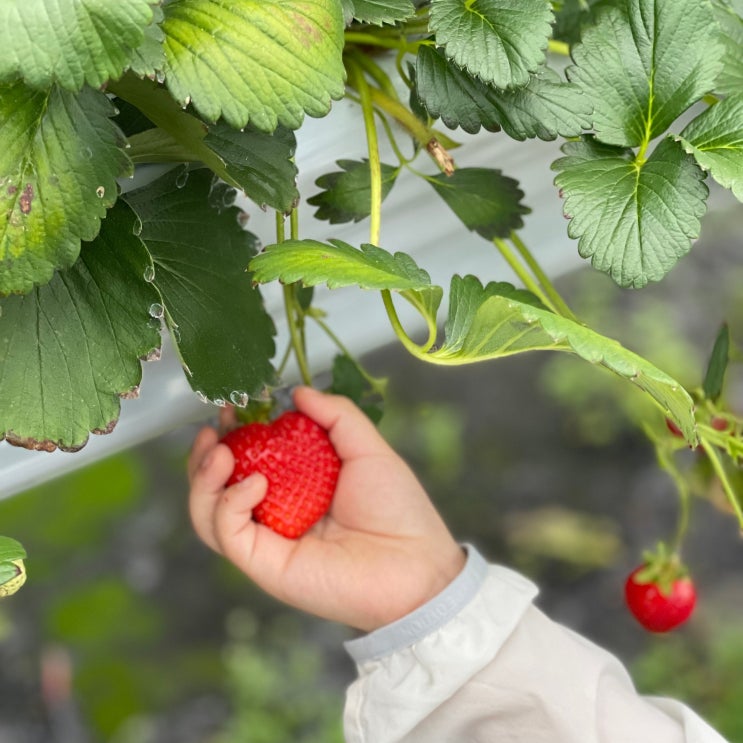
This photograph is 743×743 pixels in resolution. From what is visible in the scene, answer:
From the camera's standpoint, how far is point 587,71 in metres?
0.43

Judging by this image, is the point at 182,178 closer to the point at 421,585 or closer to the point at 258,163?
the point at 258,163

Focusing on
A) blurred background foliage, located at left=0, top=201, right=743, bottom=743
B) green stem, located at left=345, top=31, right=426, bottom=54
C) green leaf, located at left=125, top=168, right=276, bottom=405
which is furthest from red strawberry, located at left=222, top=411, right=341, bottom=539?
blurred background foliage, located at left=0, top=201, right=743, bottom=743

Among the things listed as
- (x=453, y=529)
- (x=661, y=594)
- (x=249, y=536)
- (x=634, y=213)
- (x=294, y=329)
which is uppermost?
(x=634, y=213)

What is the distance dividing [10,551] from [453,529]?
99 centimetres

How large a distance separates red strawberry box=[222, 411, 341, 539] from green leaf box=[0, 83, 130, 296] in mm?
248

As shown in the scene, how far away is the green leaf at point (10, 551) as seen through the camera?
0.35 meters

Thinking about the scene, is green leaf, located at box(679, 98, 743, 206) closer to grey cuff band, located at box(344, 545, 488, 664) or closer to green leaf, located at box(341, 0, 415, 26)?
green leaf, located at box(341, 0, 415, 26)

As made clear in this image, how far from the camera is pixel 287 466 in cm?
57

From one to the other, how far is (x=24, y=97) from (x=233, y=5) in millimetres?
78

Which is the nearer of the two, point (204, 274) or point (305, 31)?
point (305, 31)

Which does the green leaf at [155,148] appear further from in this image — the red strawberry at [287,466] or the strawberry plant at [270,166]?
the red strawberry at [287,466]

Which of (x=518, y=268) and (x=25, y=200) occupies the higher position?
(x=25, y=200)

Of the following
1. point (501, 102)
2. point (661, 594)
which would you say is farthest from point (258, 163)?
point (661, 594)

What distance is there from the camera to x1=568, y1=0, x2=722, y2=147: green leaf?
43cm
